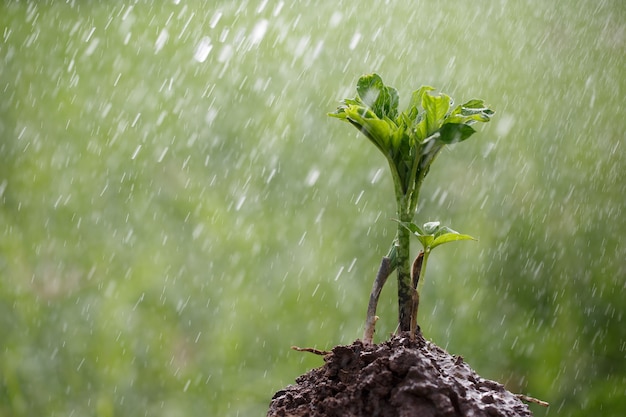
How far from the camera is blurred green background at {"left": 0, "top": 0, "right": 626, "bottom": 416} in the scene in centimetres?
162

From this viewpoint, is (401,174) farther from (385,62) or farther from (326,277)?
(385,62)

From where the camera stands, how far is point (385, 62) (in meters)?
1.71

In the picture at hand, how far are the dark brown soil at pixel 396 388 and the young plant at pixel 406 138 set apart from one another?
2.0 inches

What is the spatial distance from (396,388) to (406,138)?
0.24 meters

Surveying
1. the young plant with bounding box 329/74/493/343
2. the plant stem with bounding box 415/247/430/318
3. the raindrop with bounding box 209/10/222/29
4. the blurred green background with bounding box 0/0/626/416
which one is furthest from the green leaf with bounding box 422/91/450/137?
the raindrop with bounding box 209/10/222/29

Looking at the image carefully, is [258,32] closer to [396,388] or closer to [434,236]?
[434,236]

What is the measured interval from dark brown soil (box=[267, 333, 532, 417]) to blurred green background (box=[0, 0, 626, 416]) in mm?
996

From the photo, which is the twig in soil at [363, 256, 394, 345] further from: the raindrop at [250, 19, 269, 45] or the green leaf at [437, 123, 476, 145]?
the raindrop at [250, 19, 269, 45]

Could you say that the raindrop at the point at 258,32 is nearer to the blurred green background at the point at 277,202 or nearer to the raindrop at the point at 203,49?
the blurred green background at the point at 277,202

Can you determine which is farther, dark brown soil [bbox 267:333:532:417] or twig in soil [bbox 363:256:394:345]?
twig in soil [bbox 363:256:394:345]

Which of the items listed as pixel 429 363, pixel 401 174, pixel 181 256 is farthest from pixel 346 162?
pixel 429 363

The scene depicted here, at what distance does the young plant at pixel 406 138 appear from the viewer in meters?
0.60

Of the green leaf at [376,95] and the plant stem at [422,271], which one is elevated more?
the green leaf at [376,95]

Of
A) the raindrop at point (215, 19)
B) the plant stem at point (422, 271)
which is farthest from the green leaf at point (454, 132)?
the raindrop at point (215, 19)
